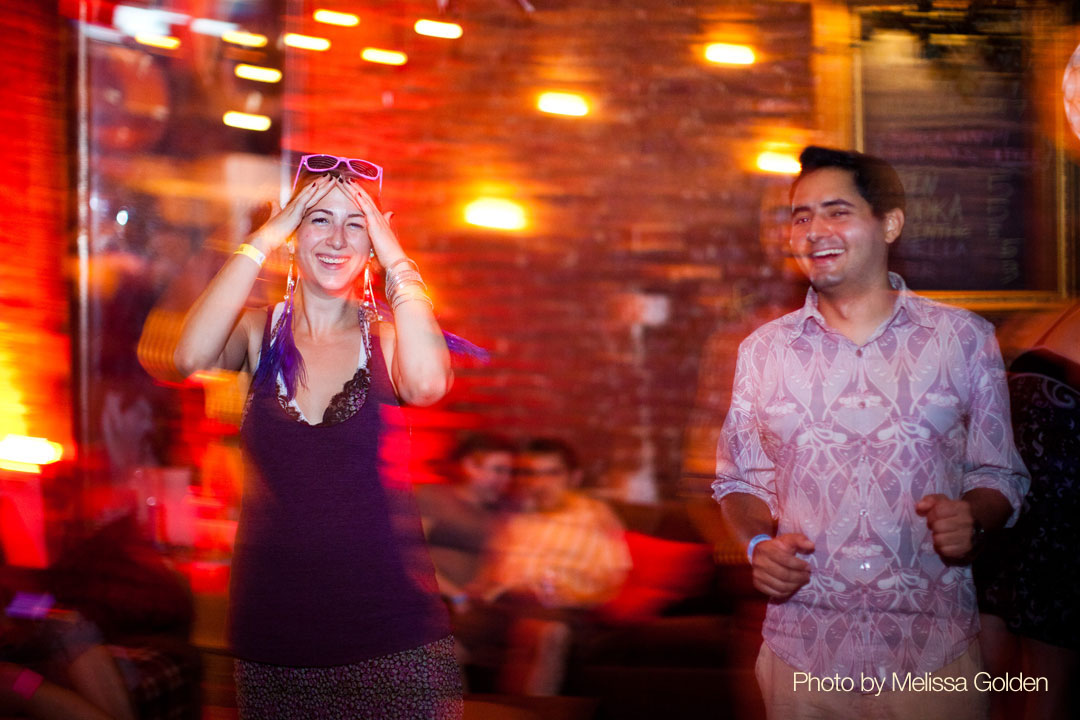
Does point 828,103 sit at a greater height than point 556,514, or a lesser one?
greater

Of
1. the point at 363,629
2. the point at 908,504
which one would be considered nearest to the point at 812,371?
the point at 908,504

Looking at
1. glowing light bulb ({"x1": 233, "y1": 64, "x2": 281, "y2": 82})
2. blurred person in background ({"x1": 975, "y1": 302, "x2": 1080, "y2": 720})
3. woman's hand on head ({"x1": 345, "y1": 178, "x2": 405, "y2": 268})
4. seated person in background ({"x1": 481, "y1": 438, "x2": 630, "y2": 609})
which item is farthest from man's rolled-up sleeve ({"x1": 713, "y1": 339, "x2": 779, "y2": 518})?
glowing light bulb ({"x1": 233, "y1": 64, "x2": 281, "y2": 82})

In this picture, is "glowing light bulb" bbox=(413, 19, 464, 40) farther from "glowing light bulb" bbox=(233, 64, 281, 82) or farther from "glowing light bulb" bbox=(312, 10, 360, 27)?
"glowing light bulb" bbox=(233, 64, 281, 82)

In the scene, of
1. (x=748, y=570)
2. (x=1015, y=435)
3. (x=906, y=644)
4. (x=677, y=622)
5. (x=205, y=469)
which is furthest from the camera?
A: (x=205, y=469)

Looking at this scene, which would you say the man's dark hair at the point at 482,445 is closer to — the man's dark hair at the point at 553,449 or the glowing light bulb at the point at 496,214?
the man's dark hair at the point at 553,449

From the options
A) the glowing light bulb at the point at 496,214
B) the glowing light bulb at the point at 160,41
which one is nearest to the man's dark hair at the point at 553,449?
the glowing light bulb at the point at 496,214

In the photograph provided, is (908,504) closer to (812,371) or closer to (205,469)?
(812,371)

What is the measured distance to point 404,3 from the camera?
11.4 ft

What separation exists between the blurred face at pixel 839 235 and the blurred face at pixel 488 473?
1.58 metres

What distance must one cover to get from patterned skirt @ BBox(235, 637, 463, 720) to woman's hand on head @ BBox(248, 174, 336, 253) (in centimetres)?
76

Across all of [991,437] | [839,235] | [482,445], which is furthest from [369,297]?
[482,445]

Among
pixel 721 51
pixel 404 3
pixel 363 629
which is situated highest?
pixel 404 3

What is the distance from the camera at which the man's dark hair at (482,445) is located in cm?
320

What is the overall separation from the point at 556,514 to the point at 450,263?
108cm
